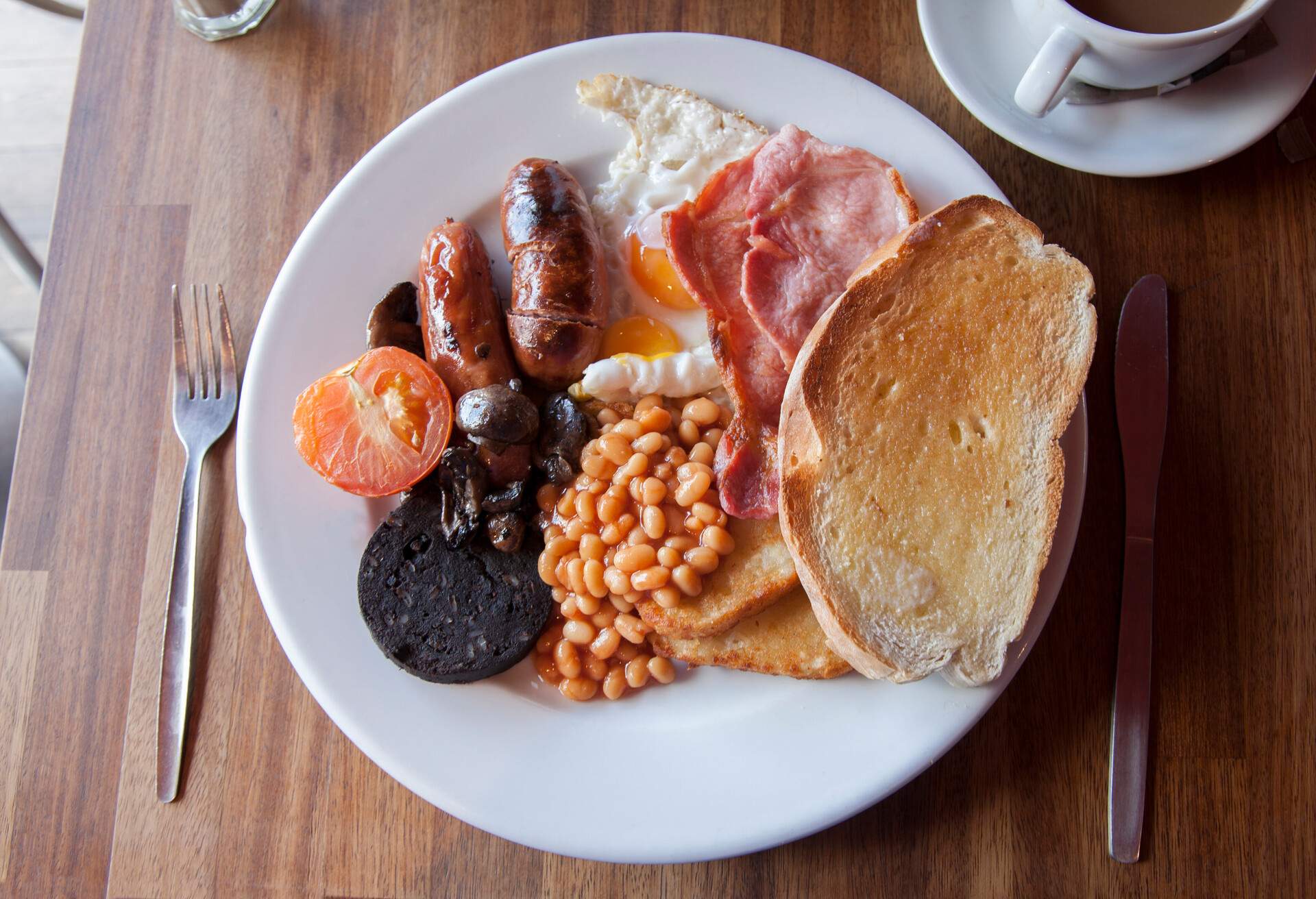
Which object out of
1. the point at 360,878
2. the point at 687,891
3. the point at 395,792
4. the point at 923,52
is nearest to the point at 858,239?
the point at 923,52

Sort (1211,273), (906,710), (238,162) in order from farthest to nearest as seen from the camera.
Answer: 1. (238,162)
2. (1211,273)
3. (906,710)

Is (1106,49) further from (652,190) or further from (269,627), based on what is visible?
(269,627)

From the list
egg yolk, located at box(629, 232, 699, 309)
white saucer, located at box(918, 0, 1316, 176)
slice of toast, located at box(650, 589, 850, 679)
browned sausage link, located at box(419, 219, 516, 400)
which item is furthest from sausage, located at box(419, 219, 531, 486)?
white saucer, located at box(918, 0, 1316, 176)

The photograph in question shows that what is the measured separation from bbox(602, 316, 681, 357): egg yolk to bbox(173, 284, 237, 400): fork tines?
0.94 m

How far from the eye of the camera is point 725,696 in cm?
195

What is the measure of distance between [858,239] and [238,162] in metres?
1.63

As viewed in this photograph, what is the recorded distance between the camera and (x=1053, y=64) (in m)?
1.79

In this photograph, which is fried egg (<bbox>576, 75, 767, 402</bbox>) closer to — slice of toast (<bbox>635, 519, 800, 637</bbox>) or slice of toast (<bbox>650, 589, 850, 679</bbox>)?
slice of toast (<bbox>635, 519, 800, 637</bbox>)

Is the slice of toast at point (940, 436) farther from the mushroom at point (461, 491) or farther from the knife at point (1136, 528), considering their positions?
the mushroom at point (461, 491)

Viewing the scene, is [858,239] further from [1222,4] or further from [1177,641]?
[1177,641]

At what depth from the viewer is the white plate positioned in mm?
1836

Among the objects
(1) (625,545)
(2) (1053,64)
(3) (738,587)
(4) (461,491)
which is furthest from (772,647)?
(2) (1053,64)

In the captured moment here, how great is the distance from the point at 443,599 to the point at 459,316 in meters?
0.63

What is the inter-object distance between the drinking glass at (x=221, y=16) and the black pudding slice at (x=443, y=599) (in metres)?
1.43
